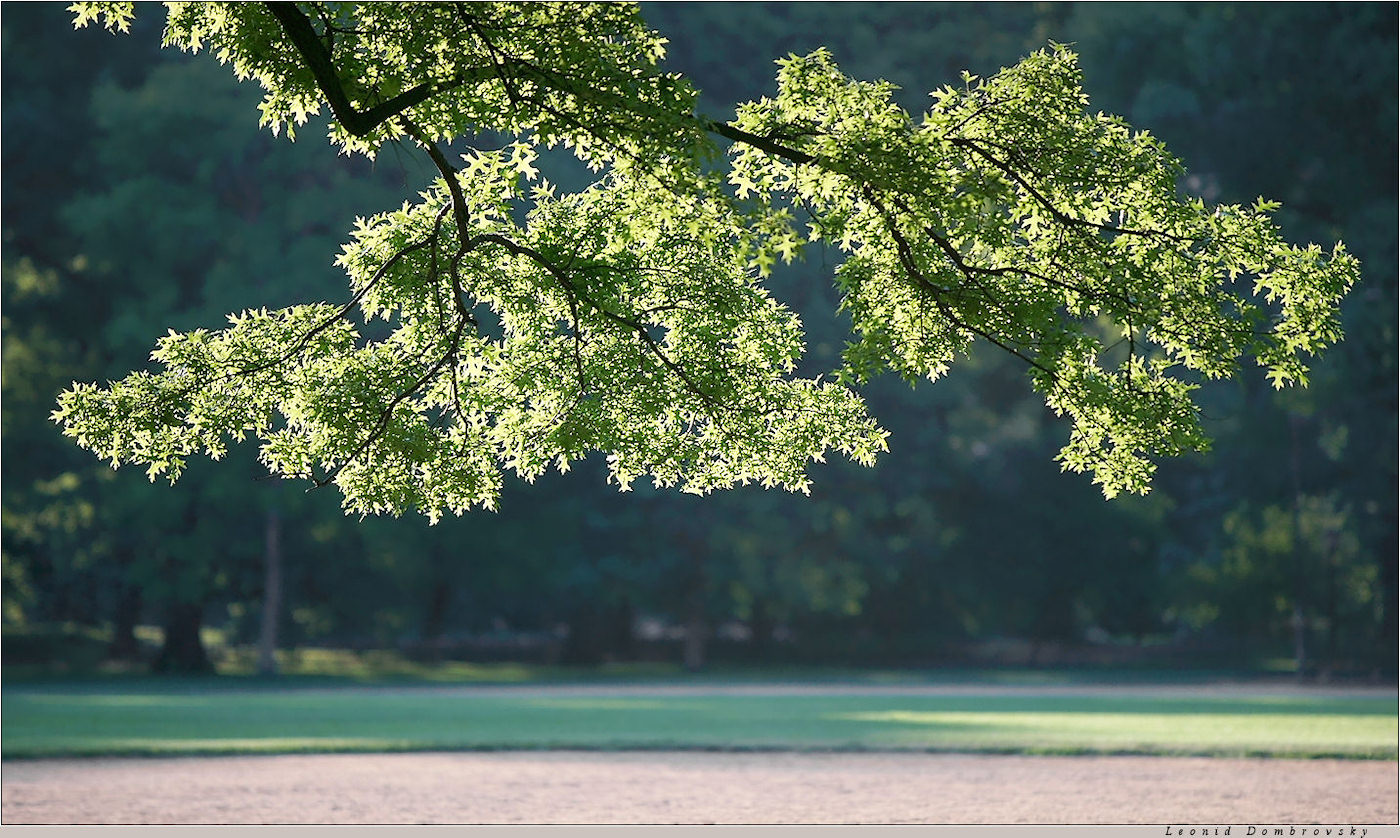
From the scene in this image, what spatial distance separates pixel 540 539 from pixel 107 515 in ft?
35.6

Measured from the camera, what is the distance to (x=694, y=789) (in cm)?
1605

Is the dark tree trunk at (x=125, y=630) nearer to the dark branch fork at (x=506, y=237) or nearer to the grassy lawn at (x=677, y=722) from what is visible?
the grassy lawn at (x=677, y=722)

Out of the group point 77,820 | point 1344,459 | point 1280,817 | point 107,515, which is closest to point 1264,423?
point 1344,459

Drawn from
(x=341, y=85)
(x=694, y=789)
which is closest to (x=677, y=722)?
(x=694, y=789)

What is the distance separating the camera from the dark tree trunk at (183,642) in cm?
4275

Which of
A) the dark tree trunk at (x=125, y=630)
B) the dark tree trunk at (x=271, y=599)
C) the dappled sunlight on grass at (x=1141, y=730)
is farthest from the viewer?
the dark tree trunk at (x=125, y=630)

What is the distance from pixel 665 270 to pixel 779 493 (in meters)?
36.1

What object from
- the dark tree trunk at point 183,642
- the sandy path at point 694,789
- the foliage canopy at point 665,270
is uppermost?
the foliage canopy at point 665,270

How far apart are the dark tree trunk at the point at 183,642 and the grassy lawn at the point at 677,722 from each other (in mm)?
7420

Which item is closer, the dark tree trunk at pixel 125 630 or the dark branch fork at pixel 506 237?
the dark branch fork at pixel 506 237

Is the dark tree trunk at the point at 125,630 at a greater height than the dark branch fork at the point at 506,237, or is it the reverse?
the dark branch fork at the point at 506,237

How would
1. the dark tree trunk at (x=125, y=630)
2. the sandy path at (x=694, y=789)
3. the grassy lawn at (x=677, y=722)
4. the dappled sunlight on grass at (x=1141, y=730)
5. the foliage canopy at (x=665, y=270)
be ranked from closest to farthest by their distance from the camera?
the foliage canopy at (x=665, y=270), the sandy path at (x=694, y=789), the grassy lawn at (x=677, y=722), the dappled sunlight on grass at (x=1141, y=730), the dark tree trunk at (x=125, y=630)

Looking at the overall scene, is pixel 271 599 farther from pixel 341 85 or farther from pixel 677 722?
pixel 341 85

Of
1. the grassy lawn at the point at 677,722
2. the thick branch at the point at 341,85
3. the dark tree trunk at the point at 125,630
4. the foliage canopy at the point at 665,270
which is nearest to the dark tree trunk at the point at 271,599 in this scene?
the dark tree trunk at the point at 125,630
